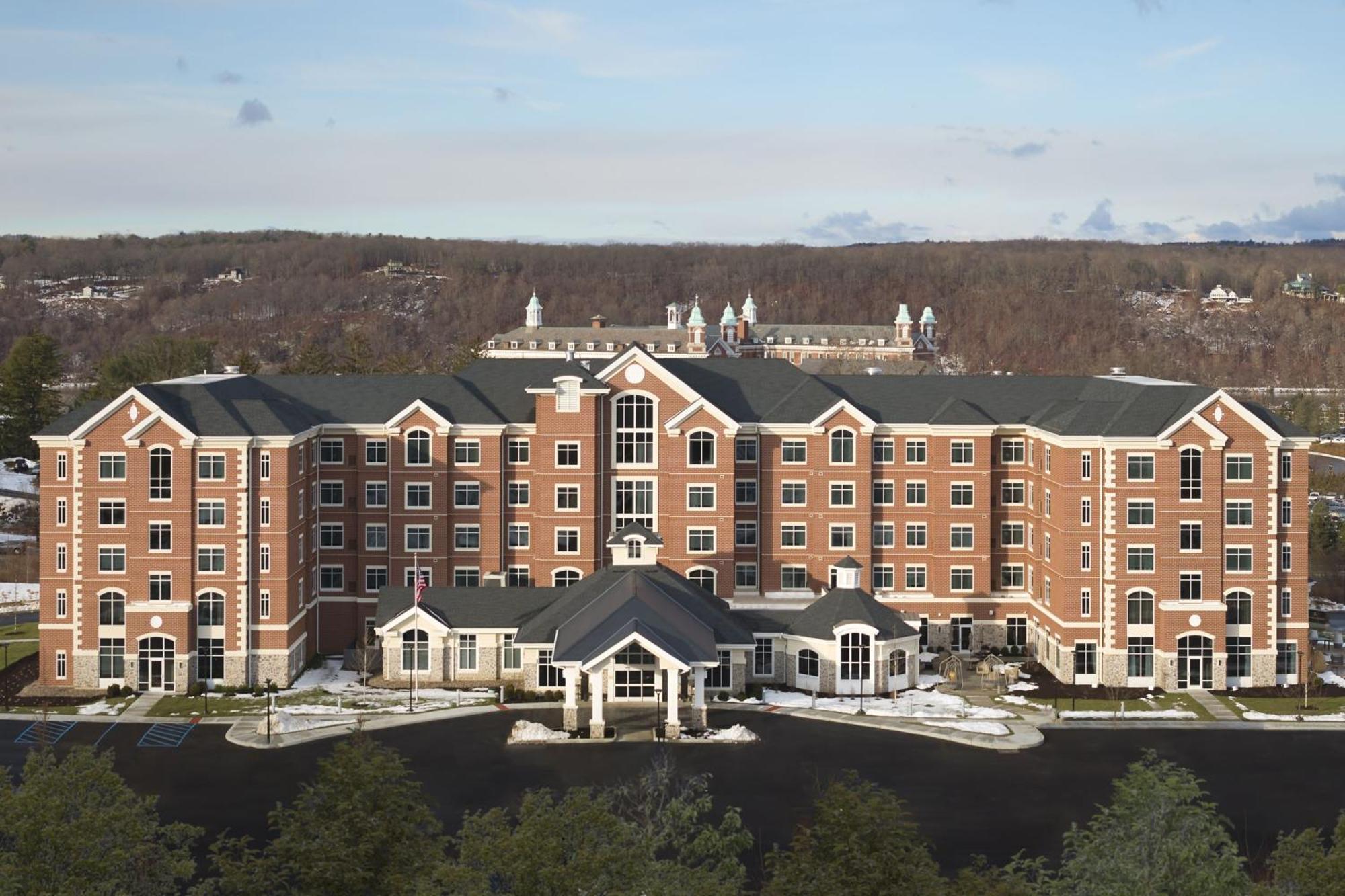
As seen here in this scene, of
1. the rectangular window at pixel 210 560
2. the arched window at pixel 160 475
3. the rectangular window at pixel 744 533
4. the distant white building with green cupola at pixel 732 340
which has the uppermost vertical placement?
the distant white building with green cupola at pixel 732 340

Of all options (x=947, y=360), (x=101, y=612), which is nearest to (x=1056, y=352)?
(x=947, y=360)

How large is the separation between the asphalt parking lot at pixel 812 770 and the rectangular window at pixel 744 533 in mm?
10210

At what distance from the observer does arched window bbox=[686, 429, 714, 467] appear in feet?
183

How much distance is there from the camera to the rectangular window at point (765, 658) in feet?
170

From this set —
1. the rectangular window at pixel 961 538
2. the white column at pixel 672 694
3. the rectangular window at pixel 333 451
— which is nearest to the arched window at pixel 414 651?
the rectangular window at pixel 333 451

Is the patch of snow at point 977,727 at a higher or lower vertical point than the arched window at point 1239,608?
lower

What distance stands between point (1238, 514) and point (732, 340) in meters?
121

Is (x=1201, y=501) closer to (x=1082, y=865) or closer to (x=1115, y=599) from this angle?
(x=1115, y=599)

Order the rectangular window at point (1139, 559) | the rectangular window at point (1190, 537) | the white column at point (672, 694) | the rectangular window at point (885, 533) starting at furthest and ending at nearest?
1. the rectangular window at point (885, 533)
2. the rectangular window at point (1139, 559)
3. the rectangular window at point (1190, 537)
4. the white column at point (672, 694)

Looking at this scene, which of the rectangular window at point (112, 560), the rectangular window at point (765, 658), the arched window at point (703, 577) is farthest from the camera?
the arched window at point (703, 577)

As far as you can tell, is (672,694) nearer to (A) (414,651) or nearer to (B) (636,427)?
(A) (414,651)

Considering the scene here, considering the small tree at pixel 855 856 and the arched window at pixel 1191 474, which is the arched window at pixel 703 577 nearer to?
the arched window at pixel 1191 474

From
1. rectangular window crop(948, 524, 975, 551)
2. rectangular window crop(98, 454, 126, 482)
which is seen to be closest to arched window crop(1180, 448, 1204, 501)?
rectangular window crop(948, 524, 975, 551)

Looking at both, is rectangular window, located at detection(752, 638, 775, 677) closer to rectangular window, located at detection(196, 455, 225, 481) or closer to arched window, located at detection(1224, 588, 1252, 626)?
arched window, located at detection(1224, 588, 1252, 626)
